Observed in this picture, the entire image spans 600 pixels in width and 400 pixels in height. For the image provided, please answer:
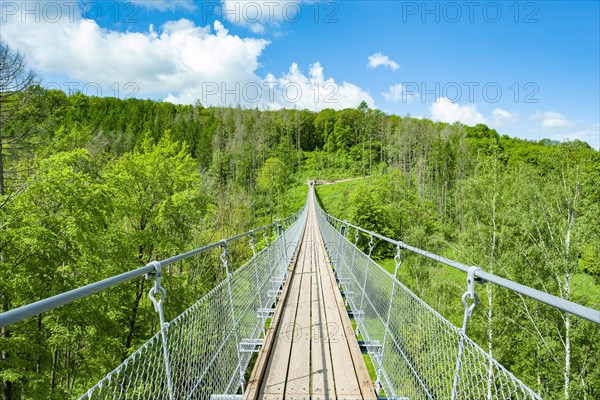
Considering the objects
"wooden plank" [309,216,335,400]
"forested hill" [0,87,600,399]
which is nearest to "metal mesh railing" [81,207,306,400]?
"wooden plank" [309,216,335,400]

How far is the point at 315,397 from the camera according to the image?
263 cm

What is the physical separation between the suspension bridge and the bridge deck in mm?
11

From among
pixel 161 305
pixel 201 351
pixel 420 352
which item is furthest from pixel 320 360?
pixel 161 305

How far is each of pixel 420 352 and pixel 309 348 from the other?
1379mm

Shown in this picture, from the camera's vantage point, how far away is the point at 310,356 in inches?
130

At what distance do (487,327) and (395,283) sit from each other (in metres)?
10.6

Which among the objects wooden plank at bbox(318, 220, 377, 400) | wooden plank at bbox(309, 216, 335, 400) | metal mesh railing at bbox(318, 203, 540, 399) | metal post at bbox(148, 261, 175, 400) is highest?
metal post at bbox(148, 261, 175, 400)

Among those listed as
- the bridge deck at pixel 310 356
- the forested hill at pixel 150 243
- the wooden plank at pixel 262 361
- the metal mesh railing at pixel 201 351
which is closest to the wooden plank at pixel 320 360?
the bridge deck at pixel 310 356

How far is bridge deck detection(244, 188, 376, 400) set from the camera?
270cm

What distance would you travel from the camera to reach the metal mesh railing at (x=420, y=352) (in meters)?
1.50

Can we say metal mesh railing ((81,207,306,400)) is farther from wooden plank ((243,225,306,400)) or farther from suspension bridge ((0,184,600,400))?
wooden plank ((243,225,306,400))

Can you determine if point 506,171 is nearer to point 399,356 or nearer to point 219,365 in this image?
point 399,356

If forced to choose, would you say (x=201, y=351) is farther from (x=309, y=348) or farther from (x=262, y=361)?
(x=309, y=348)

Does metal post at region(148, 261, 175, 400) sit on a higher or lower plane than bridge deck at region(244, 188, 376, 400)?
higher
